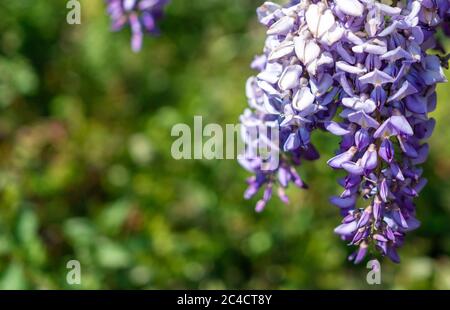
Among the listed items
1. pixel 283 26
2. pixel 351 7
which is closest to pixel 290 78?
pixel 283 26

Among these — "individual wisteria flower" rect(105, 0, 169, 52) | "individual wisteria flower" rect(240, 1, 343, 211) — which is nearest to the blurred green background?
"individual wisteria flower" rect(105, 0, 169, 52)

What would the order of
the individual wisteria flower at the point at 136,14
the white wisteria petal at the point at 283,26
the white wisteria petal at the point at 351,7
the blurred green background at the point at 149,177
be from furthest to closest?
the blurred green background at the point at 149,177 → the individual wisteria flower at the point at 136,14 → the white wisteria petal at the point at 283,26 → the white wisteria petal at the point at 351,7

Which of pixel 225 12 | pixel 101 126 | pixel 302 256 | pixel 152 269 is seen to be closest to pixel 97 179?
pixel 101 126

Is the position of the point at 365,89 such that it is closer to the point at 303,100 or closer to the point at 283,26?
the point at 303,100

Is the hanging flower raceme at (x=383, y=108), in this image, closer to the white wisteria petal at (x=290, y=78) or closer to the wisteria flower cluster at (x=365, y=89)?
the wisteria flower cluster at (x=365, y=89)

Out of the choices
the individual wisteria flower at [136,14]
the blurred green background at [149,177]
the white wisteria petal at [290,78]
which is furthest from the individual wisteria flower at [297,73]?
the blurred green background at [149,177]

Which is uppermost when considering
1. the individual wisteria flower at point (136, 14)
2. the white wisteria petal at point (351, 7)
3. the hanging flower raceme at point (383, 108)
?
the individual wisteria flower at point (136, 14)

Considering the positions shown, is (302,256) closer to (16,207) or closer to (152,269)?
(152,269)
